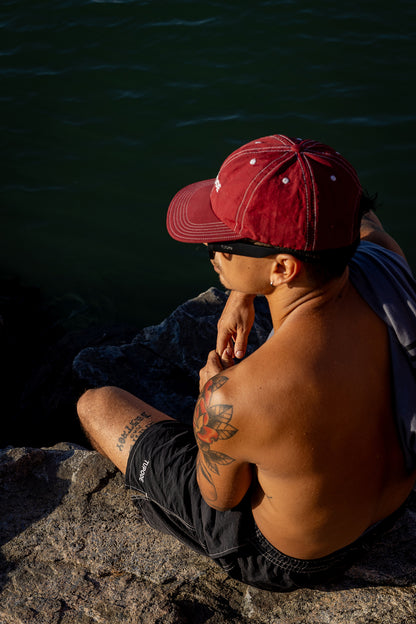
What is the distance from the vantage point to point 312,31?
707cm

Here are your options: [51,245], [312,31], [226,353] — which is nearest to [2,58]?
→ [51,245]

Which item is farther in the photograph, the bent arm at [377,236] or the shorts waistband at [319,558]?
the bent arm at [377,236]

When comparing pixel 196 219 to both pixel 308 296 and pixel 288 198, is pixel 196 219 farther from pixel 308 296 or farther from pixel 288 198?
pixel 308 296

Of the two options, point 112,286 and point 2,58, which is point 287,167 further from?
point 2,58

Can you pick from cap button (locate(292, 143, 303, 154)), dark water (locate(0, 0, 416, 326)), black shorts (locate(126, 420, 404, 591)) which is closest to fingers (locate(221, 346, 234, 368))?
black shorts (locate(126, 420, 404, 591))

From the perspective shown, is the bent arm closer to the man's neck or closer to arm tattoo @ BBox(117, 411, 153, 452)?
the man's neck

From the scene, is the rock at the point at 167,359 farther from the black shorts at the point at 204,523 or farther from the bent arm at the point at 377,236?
the bent arm at the point at 377,236

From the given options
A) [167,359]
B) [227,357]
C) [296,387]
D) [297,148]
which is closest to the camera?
[296,387]

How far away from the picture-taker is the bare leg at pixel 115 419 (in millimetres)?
2777

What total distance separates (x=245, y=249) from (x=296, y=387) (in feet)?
1.61

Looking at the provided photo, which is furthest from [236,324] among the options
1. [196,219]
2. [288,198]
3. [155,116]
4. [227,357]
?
[155,116]

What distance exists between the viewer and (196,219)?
197 cm

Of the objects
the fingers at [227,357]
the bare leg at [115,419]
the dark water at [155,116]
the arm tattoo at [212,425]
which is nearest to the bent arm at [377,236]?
the fingers at [227,357]

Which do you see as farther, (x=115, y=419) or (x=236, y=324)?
(x=115, y=419)
